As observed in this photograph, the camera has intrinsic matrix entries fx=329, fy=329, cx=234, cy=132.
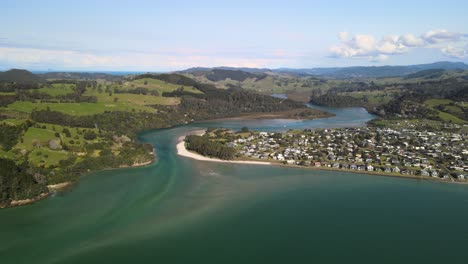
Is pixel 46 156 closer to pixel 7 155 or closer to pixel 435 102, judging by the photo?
pixel 7 155

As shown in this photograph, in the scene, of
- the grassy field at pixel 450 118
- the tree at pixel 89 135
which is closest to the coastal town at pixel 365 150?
the grassy field at pixel 450 118

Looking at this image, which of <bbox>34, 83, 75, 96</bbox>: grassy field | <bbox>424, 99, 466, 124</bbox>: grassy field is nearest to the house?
<bbox>424, 99, 466, 124</bbox>: grassy field

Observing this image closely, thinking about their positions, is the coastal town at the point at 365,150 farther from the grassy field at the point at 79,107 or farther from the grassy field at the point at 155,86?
the grassy field at the point at 155,86

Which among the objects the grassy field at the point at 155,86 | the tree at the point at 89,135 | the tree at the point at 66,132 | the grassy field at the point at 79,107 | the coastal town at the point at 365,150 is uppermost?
the grassy field at the point at 155,86

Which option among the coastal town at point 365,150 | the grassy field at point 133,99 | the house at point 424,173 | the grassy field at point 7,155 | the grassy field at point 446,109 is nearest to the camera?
the grassy field at point 7,155

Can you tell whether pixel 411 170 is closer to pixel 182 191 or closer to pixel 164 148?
pixel 182 191

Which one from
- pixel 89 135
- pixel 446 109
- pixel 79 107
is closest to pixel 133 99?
pixel 79 107
